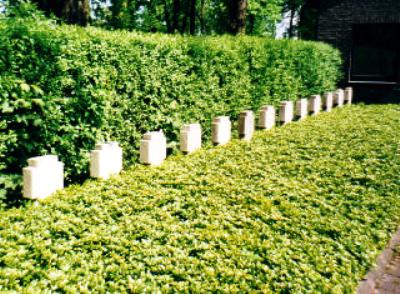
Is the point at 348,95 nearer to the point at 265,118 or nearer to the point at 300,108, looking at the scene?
the point at 300,108

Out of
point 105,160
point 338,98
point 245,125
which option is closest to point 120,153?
point 105,160

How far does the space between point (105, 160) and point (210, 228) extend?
84.8 inches

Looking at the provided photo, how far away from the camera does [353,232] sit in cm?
568

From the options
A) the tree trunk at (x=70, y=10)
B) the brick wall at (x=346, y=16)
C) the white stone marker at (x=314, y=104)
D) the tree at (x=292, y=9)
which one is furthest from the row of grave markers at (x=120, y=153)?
the tree at (x=292, y=9)

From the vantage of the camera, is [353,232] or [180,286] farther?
[353,232]

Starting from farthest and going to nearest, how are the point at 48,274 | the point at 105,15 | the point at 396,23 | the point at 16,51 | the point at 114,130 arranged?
the point at 105,15
the point at 396,23
the point at 114,130
the point at 16,51
the point at 48,274

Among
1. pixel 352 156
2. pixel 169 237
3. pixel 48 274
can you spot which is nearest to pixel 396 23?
pixel 352 156

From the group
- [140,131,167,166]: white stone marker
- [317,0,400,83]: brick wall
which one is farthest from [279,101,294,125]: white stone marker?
[317,0,400,83]: brick wall

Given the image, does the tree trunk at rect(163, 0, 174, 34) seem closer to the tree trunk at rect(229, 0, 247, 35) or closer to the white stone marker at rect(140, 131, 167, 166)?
the tree trunk at rect(229, 0, 247, 35)

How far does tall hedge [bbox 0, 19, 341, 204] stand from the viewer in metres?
5.57

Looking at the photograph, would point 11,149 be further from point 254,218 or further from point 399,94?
point 399,94

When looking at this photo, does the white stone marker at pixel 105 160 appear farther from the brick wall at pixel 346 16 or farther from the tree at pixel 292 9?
the tree at pixel 292 9

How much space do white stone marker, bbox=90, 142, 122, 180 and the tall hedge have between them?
0.25m

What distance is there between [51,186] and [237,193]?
8.62 feet
